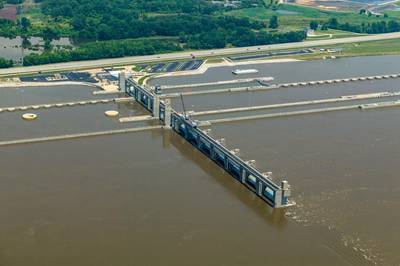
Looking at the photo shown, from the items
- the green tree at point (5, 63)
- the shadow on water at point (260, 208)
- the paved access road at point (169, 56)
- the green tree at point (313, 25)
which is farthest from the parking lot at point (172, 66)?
the green tree at point (313, 25)

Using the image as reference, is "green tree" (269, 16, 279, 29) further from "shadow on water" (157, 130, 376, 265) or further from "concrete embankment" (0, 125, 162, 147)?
"shadow on water" (157, 130, 376, 265)

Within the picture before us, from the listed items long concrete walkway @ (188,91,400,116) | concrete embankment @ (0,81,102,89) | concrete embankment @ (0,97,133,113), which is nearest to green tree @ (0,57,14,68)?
concrete embankment @ (0,81,102,89)

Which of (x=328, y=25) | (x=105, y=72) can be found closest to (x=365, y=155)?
(x=105, y=72)

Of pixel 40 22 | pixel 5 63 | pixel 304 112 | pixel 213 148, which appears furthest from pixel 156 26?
pixel 213 148

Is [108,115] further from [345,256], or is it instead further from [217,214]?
[345,256]

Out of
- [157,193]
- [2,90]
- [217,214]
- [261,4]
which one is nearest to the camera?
[217,214]
